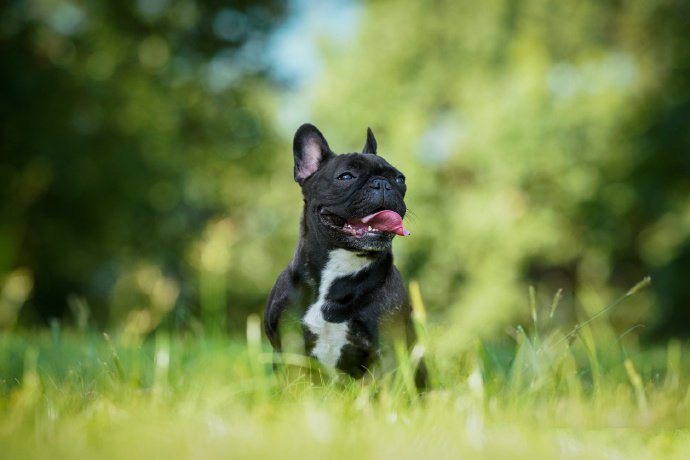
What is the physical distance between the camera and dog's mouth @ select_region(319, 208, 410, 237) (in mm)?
3807

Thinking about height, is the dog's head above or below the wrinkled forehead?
below

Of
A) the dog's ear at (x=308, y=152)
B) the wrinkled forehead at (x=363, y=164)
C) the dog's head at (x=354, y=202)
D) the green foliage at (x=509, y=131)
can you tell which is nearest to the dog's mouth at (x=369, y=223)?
the dog's head at (x=354, y=202)

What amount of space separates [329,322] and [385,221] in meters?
0.62

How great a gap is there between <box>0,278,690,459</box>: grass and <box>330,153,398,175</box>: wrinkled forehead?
1.10 m

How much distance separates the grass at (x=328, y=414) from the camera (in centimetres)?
230

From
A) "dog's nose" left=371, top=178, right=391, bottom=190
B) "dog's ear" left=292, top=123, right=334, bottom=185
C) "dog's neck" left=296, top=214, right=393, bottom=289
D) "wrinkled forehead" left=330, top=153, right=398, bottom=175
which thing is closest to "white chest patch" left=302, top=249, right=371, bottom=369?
"dog's neck" left=296, top=214, right=393, bottom=289

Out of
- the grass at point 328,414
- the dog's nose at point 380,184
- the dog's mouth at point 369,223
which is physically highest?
the dog's nose at point 380,184

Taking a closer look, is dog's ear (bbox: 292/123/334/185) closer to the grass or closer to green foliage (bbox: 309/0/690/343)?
the grass

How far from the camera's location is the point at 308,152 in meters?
4.57

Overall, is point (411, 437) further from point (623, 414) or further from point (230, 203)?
point (230, 203)

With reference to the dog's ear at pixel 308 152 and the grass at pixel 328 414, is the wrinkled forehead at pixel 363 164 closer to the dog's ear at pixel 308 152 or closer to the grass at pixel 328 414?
the dog's ear at pixel 308 152

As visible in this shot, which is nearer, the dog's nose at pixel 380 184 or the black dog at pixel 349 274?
the black dog at pixel 349 274

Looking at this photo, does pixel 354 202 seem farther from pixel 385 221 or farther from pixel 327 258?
pixel 327 258

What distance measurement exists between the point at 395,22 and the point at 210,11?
25.6ft
